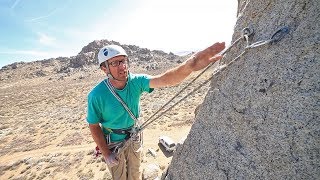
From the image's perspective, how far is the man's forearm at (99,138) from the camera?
432 cm

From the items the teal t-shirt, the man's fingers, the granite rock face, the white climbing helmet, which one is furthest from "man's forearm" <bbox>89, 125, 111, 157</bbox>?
the man's fingers

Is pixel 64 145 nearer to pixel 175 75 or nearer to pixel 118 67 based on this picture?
pixel 118 67

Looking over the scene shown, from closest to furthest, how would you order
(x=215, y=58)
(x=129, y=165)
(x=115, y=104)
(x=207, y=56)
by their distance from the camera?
(x=215, y=58)
(x=207, y=56)
(x=115, y=104)
(x=129, y=165)

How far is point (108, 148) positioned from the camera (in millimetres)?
4477

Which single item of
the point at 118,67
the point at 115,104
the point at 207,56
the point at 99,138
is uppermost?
the point at 118,67

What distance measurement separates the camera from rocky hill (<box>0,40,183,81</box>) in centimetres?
9490

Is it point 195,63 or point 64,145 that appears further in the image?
point 64,145

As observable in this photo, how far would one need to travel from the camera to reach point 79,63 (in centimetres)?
10081

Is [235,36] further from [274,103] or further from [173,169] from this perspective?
[173,169]

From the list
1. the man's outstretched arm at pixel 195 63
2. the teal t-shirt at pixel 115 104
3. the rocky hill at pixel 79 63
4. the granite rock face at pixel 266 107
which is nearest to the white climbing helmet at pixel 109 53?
the teal t-shirt at pixel 115 104

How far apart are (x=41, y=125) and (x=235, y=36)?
75.6 ft

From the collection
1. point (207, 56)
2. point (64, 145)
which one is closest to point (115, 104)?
point (207, 56)

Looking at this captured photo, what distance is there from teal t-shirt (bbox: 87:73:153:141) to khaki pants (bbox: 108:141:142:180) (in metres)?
0.35

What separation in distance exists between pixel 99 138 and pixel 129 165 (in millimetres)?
909
